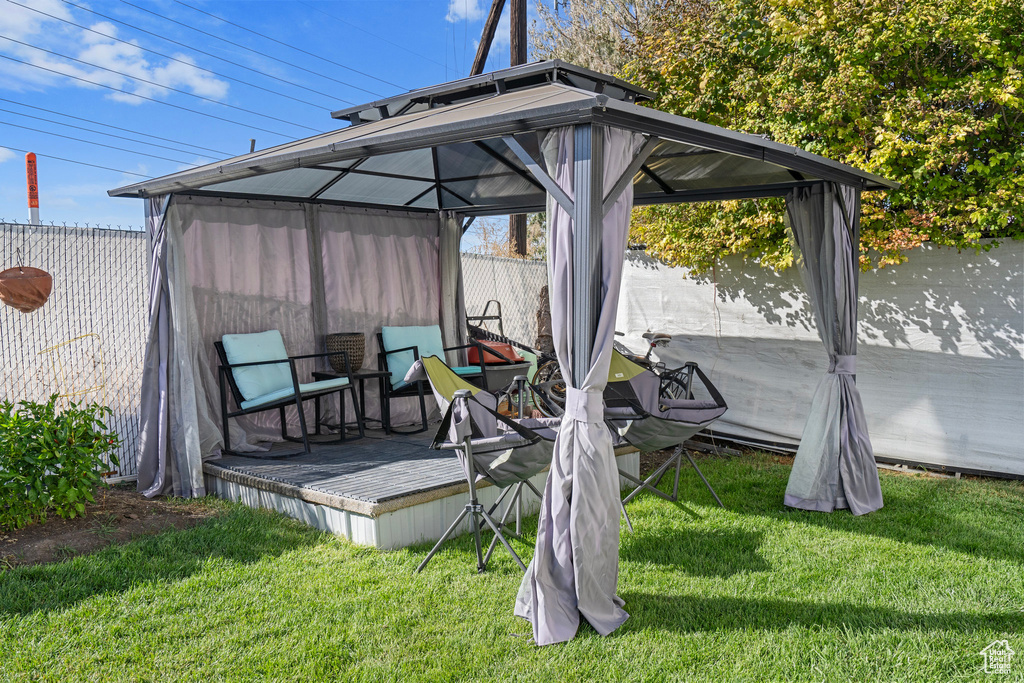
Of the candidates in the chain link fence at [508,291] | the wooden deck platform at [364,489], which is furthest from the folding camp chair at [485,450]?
the chain link fence at [508,291]

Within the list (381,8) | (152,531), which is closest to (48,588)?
(152,531)

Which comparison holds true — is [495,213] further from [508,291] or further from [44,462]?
[44,462]

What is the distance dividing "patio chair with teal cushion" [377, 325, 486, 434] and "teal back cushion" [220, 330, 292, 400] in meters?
0.93

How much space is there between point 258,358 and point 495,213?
2684 millimetres

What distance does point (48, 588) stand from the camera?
A: 11.3 ft

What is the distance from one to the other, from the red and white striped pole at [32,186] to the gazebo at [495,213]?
0.52 meters

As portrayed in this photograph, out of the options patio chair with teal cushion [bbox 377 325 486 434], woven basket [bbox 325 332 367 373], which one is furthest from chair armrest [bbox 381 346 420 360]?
woven basket [bbox 325 332 367 373]

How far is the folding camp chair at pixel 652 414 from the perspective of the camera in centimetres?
464

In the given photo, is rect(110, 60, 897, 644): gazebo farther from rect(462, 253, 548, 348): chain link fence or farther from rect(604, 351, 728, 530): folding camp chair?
rect(462, 253, 548, 348): chain link fence

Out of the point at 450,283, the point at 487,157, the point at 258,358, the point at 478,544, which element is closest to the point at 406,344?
the point at 450,283

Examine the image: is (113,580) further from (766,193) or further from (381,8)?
(381,8)

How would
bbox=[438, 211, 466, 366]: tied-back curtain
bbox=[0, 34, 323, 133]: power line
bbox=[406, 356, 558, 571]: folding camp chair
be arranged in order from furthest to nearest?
bbox=[0, 34, 323, 133]: power line, bbox=[438, 211, 466, 366]: tied-back curtain, bbox=[406, 356, 558, 571]: folding camp chair

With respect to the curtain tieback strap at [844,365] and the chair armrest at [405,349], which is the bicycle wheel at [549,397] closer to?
the chair armrest at [405,349]

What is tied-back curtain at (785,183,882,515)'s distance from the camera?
482cm
